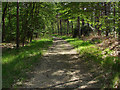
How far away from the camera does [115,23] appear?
7199 millimetres

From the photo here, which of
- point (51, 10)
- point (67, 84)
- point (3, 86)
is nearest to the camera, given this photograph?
point (3, 86)

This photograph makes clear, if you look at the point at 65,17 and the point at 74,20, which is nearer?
the point at 65,17

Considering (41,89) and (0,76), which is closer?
(41,89)

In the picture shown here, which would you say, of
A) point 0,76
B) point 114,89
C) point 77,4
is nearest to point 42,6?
point 77,4

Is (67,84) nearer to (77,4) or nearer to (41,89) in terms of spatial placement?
(41,89)

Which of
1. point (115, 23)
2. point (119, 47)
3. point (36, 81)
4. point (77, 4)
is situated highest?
point (77, 4)

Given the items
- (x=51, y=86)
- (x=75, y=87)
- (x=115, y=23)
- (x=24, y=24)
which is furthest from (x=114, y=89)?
(x=24, y=24)

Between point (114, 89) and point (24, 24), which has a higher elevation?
point (24, 24)

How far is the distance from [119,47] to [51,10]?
632 inches

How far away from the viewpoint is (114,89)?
3717mm

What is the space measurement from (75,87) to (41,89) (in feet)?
3.50

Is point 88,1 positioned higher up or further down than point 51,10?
further down

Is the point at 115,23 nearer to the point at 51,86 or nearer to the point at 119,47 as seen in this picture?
the point at 119,47

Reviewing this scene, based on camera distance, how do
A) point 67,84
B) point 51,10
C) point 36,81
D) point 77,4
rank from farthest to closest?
point 51,10
point 77,4
point 36,81
point 67,84
